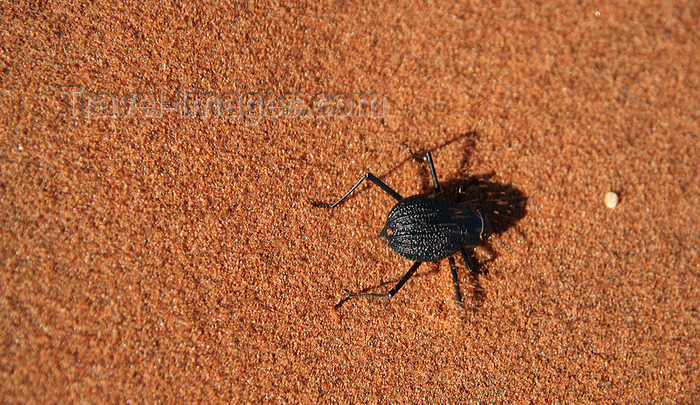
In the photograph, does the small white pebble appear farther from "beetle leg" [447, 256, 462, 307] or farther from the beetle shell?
"beetle leg" [447, 256, 462, 307]

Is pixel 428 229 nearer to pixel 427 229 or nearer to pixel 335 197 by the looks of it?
pixel 427 229

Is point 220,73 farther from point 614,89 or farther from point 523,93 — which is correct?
point 614,89


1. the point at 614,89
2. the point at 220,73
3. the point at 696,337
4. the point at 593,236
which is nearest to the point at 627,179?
the point at 593,236

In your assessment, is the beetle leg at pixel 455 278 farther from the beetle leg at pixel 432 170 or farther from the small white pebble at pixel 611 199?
the small white pebble at pixel 611 199

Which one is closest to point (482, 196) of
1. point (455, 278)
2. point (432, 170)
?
point (432, 170)

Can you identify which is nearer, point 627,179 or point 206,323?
point 206,323

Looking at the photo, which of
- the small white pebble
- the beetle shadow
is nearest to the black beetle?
the beetle shadow
